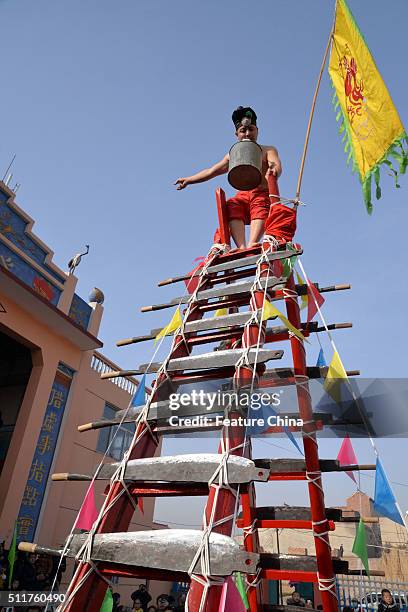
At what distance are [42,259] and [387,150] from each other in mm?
7948

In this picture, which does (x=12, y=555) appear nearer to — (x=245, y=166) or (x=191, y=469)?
(x=191, y=469)

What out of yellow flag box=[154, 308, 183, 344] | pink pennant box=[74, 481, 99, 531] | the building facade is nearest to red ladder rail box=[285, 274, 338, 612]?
yellow flag box=[154, 308, 183, 344]

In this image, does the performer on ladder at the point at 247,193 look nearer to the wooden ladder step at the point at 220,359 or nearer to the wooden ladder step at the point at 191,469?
the wooden ladder step at the point at 220,359

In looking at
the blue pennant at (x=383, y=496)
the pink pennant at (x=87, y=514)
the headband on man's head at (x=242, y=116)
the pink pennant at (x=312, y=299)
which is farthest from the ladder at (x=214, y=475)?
the headband on man's head at (x=242, y=116)

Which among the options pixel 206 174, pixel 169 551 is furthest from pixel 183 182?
pixel 169 551

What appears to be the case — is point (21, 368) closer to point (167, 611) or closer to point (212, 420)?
point (167, 611)

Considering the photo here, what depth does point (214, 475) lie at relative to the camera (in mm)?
1664

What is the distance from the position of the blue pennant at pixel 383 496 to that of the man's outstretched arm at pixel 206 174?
2986 millimetres

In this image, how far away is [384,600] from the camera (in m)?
7.54

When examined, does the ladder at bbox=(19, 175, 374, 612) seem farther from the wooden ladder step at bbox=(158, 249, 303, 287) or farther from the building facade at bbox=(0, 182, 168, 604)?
the building facade at bbox=(0, 182, 168, 604)

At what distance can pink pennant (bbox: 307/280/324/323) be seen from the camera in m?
3.65

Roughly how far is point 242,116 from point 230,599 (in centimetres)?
384

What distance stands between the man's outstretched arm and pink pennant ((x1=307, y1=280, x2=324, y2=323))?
1.52 meters

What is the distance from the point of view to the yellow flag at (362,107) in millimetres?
3359
